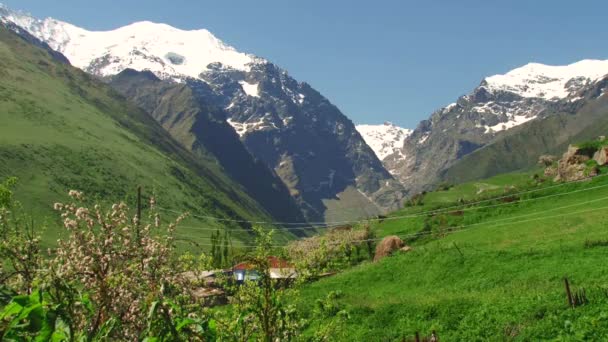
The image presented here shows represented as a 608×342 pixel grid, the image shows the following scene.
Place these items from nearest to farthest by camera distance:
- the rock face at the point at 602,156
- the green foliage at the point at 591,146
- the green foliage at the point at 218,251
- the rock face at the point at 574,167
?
1. the green foliage at the point at 218,251
2. the rock face at the point at 602,156
3. the rock face at the point at 574,167
4. the green foliage at the point at 591,146

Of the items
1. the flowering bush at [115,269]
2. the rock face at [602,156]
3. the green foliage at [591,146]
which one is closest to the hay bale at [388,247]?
the rock face at [602,156]

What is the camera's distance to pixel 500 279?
39.8 meters

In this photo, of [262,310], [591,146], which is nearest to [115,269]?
[262,310]

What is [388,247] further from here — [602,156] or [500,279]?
[602,156]

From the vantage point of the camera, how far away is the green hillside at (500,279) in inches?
1038

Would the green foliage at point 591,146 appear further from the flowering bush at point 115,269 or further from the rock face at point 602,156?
the flowering bush at point 115,269

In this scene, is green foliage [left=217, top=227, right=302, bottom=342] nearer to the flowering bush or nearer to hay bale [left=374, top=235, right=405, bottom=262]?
the flowering bush

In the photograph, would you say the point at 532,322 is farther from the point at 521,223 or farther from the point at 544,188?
the point at 544,188

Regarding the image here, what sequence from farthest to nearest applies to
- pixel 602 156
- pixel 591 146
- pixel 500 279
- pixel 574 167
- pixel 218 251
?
pixel 218 251
pixel 591 146
pixel 574 167
pixel 602 156
pixel 500 279

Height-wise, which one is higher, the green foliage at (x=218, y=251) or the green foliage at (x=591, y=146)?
the green foliage at (x=591, y=146)

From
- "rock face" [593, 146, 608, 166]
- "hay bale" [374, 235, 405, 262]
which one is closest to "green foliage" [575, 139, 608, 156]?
"rock face" [593, 146, 608, 166]

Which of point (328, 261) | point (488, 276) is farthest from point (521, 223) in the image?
point (328, 261)

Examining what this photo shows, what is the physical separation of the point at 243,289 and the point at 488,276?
33.1m

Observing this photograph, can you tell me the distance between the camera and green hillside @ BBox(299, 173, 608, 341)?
26353 millimetres
